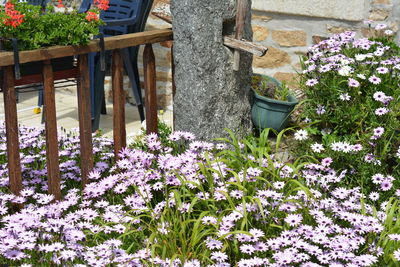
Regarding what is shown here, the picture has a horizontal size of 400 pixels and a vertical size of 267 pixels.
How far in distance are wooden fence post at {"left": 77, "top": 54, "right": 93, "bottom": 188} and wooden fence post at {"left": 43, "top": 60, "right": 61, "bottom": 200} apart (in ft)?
0.60

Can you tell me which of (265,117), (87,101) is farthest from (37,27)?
(265,117)

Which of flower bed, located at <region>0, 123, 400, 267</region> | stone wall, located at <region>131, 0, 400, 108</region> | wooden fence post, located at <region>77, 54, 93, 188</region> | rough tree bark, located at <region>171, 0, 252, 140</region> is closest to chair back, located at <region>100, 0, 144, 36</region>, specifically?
stone wall, located at <region>131, 0, 400, 108</region>

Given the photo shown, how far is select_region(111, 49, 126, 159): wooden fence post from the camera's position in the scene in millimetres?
3855

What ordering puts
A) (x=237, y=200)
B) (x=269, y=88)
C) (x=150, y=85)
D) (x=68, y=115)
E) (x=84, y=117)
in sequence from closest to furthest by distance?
1. (x=237, y=200)
2. (x=84, y=117)
3. (x=150, y=85)
4. (x=269, y=88)
5. (x=68, y=115)

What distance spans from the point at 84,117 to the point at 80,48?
41cm

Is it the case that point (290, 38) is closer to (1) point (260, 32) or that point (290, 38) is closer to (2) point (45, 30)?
(1) point (260, 32)

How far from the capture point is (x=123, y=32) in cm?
Result: 532

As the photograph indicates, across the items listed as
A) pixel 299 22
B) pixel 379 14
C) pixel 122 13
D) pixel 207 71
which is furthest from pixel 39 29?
pixel 379 14

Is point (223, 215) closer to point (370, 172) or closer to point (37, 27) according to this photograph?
point (370, 172)

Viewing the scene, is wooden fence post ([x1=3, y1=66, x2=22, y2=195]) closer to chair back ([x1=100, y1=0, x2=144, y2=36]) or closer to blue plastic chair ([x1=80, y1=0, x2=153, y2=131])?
blue plastic chair ([x1=80, y1=0, x2=153, y2=131])

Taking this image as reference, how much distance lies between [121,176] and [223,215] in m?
0.67

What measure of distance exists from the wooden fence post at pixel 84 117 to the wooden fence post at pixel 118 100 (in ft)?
0.82

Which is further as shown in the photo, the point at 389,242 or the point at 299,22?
the point at 299,22

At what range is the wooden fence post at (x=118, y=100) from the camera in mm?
3855
